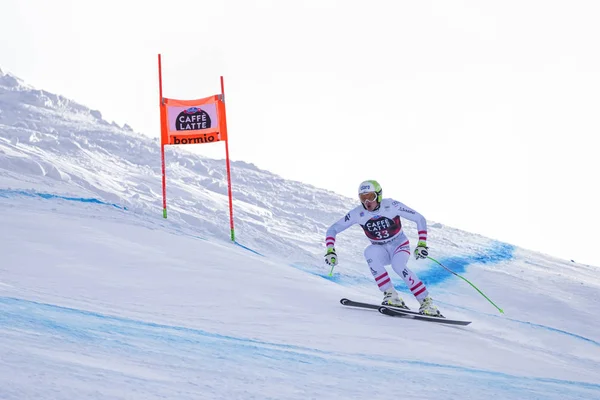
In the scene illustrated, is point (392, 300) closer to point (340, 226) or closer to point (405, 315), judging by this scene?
point (405, 315)

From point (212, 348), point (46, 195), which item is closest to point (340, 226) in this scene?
point (212, 348)

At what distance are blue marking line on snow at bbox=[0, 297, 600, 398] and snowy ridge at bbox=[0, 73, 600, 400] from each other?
0.07 feet

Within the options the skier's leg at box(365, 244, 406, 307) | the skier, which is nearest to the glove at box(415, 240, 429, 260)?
the skier

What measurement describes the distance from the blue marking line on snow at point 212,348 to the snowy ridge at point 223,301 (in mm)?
22

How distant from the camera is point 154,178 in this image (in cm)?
1381

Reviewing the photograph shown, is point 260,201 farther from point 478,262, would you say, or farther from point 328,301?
point 328,301

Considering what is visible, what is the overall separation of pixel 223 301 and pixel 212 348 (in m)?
2.17

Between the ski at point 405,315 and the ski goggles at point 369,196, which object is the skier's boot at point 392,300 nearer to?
the ski at point 405,315

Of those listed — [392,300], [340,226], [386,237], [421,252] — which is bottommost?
[392,300]

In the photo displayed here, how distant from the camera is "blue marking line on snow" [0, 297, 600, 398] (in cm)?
340

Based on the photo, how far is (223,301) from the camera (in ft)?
19.6

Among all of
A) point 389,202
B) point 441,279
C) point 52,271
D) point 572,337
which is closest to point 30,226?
point 52,271

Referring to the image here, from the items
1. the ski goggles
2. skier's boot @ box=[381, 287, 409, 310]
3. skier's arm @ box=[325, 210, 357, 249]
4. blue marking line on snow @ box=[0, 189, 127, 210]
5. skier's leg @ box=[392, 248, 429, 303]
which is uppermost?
blue marking line on snow @ box=[0, 189, 127, 210]

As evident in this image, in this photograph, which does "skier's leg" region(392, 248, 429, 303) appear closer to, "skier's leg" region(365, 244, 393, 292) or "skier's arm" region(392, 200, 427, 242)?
"skier's leg" region(365, 244, 393, 292)
